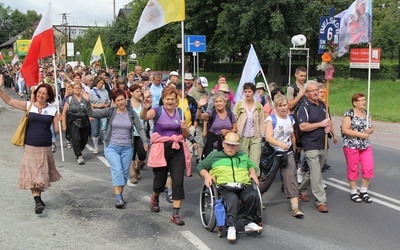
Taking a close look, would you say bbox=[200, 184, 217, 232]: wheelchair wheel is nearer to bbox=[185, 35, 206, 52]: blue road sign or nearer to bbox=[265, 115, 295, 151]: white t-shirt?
bbox=[265, 115, 295, 151]: white t-shirt

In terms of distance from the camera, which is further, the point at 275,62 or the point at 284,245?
the point at 275,62

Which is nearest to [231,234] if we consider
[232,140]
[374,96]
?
[232,140]

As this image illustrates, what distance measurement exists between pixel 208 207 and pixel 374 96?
63.4 ft

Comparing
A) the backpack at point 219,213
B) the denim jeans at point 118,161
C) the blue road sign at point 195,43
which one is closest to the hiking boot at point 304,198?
the backpack at point 219,213

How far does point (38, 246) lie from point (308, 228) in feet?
10.4

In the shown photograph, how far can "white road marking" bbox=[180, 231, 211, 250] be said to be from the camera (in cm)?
545

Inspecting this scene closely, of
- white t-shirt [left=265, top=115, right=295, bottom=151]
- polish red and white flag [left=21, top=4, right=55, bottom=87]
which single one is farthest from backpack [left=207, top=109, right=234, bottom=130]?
polish red and white flag [left=21, top=4, right=55, bottom=87]

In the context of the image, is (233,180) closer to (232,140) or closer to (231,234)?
(232,140)

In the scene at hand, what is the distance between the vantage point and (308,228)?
20.4ft

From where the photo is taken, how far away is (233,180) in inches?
232

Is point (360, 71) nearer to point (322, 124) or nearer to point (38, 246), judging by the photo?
point (322, 124)

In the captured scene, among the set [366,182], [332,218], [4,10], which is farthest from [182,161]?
[4,10]

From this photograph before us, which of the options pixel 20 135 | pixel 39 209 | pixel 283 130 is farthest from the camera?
pixel 283 130

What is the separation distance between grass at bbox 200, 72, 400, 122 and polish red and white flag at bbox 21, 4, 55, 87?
492 inches
